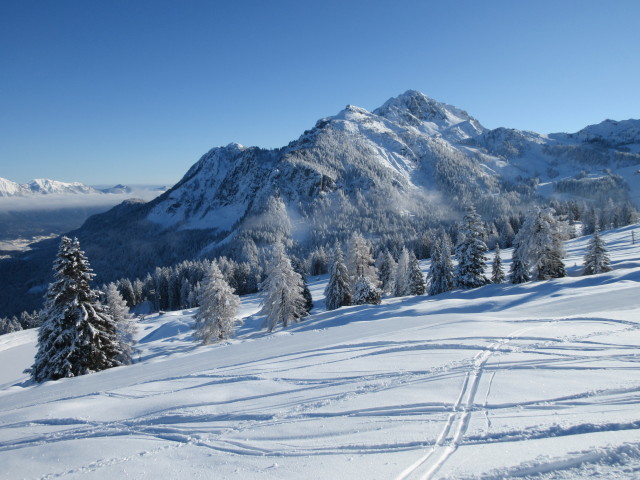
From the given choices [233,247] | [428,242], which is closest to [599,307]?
[428,242]

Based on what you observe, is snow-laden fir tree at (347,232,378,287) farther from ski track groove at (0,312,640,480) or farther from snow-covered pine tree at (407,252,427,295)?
ski track groove at (0,312,640,480)

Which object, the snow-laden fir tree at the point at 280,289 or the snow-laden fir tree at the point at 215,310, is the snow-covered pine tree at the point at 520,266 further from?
the snow-laden fir tree at the point at 215,310

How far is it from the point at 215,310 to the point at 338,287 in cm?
1468

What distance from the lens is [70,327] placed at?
17.4 metres

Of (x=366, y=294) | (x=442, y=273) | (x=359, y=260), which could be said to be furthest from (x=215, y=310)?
(x=442, y=273)

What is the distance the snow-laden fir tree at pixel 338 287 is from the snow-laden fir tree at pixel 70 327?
2395cm

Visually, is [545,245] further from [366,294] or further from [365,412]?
[365,412]

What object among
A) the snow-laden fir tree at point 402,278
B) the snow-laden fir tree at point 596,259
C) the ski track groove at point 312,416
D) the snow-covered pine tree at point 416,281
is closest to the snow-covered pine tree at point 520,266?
the snow-laden fir tree at point 596,259

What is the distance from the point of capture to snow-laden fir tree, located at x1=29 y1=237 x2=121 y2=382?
666 inches

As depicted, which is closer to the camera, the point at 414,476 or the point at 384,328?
the point at 414,476

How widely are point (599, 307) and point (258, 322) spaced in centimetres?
3520

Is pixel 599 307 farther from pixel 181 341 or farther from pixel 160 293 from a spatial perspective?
pixel 160 293

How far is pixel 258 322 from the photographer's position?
42000 millimetres

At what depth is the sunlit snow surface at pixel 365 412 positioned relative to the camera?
509 cm
